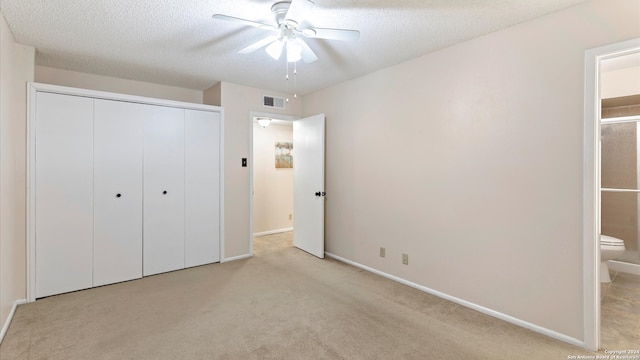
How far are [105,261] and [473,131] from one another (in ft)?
13.1

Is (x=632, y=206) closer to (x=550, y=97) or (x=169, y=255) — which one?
(x=550, y=97)

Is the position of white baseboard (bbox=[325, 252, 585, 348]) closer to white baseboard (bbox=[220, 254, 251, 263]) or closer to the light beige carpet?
the light beige carpet

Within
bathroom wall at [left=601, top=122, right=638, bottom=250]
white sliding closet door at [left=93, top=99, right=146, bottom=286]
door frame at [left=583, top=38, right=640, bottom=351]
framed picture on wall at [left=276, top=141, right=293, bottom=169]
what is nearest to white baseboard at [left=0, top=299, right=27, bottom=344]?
white sliding closet door at [left=93, top=99, right=146, bottom=286]

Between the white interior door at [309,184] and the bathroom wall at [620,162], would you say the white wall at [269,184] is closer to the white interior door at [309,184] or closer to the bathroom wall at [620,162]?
the white interior door at [309,184]

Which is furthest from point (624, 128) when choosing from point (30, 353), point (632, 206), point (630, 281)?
point (30, 353)

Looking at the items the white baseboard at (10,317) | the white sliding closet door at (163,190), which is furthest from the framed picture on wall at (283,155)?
the white baseboard at (10,317)

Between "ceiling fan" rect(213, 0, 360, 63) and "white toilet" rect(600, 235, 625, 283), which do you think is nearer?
"ceiling fan" rect(213, 0, 360, 63)

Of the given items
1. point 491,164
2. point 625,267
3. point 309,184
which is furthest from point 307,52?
point 625,267

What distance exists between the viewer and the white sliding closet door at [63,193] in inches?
113

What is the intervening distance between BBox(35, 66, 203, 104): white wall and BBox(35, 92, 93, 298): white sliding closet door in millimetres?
668

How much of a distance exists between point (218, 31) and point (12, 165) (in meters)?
2.18

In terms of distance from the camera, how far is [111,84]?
3.69 m

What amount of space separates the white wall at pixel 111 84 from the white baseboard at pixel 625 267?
5906 millimetres

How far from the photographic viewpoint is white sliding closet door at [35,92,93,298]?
287 cm
